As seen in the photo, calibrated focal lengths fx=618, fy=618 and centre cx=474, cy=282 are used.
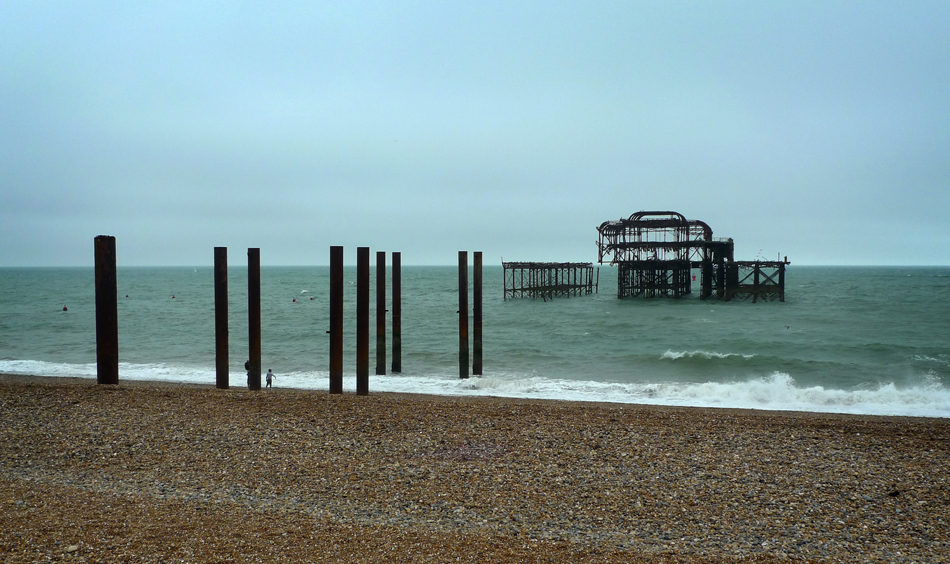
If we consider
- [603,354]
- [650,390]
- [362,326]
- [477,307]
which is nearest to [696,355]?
[603,354]

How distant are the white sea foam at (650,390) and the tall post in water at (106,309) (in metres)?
4.83

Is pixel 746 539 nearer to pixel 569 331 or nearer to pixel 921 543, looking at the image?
pixel 921 543

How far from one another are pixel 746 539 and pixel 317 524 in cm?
366

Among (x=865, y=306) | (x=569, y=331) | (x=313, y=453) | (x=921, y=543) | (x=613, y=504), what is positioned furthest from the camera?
Result: (x=865, y=306)

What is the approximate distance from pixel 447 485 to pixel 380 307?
32.0 feet

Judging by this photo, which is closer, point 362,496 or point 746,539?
point 746,539

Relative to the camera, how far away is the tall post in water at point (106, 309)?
10266 mm

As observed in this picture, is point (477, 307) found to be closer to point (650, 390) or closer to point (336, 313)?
point (650, 390)

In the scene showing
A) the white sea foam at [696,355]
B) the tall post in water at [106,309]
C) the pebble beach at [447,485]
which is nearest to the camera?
the pebble beach at [447,485]

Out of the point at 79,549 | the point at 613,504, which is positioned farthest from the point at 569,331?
the point at 79,549

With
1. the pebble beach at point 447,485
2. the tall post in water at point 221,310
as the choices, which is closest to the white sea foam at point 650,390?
the tall post in water at point 221,310

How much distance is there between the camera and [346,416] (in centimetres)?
899

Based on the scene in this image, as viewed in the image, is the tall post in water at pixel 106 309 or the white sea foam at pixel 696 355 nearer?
the tall post in water at pixel 106 309

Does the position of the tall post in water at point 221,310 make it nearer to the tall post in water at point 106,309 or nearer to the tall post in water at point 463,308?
the tall post in water at point 106,309
